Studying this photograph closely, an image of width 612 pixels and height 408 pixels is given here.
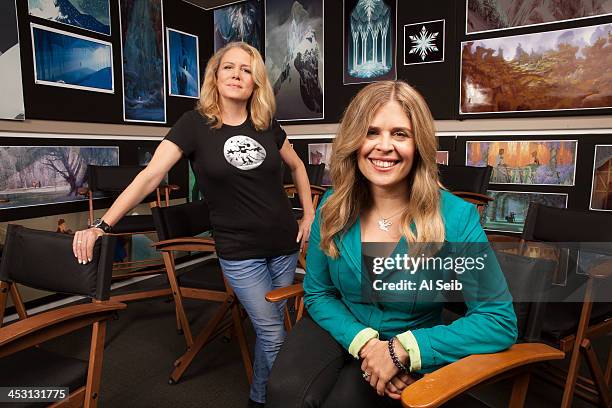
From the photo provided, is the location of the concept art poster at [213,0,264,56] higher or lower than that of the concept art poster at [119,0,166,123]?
higher

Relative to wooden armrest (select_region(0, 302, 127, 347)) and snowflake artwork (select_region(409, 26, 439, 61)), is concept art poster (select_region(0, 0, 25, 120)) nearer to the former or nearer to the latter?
wooden armrest (select_region(0, 302, 127, 347))

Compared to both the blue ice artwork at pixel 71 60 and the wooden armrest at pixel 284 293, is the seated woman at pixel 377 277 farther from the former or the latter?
the blue ice artwork at pixel 71 60

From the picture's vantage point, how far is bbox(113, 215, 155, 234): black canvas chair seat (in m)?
3.65

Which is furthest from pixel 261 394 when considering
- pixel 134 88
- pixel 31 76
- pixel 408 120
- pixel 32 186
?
pixel 134 88

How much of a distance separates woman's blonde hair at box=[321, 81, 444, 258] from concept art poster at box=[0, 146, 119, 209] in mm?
3104

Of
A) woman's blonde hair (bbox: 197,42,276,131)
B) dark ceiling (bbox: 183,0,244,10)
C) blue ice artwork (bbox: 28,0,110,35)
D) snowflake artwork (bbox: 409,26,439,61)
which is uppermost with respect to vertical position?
dark ceiling (bbox: 183,0,244,10)

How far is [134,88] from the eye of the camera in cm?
453

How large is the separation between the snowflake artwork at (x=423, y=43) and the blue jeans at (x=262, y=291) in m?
3.12

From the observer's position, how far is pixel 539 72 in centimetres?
385

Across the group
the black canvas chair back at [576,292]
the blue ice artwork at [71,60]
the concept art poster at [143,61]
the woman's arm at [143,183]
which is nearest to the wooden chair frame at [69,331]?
the woman's arm at [143,183]

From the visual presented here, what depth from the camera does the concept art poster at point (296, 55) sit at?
498 cm

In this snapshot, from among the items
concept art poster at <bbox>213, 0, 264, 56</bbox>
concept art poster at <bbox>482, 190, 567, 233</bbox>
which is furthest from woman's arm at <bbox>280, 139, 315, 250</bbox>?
concept art poster at <bbox>213, 0, 264, 56</bbox>

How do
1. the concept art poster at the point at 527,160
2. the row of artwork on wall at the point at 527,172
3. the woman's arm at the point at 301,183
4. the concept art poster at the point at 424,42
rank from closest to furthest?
the woman's arm at the point at 301,183, the row of artwork on wall at the point at 527,172, the concept art poster at the point at 527,160, the concept art poster at the point at 424,42

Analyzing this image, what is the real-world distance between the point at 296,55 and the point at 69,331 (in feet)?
13.8
